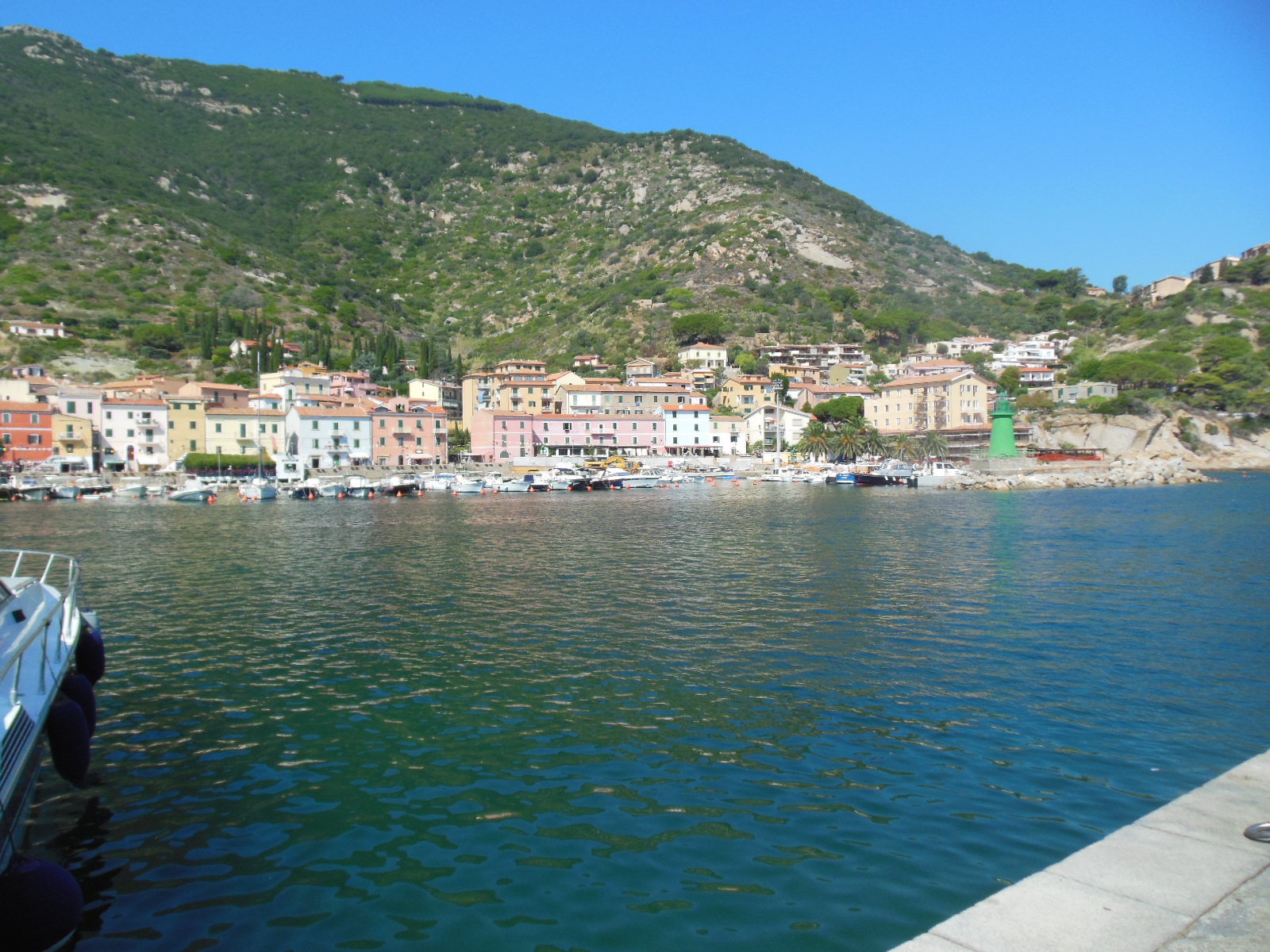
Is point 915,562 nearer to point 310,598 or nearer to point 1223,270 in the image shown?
point 310,598

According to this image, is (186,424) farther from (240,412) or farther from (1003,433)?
(1003,433)

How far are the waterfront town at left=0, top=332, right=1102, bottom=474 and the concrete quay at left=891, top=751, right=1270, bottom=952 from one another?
74.0m

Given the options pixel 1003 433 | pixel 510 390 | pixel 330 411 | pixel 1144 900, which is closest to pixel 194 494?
pixel 330 411

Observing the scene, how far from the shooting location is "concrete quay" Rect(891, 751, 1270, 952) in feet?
14.2

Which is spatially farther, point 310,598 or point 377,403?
point 377,403

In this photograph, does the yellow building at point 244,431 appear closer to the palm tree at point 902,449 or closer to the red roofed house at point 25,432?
the red roofed house at point 25,432

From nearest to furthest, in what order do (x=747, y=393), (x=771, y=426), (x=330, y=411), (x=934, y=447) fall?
(x=330, y=411) → (x=934, y=447) → (x=771, y=426) → (x=747, y=393)

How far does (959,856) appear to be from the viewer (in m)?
6.81

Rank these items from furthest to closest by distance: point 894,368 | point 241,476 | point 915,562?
point 894,368
point 241,476
point 915,562

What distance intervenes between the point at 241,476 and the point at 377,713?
7150cm

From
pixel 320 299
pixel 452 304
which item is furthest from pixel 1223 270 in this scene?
pixel 320 299

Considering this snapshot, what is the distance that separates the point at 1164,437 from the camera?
87.9m

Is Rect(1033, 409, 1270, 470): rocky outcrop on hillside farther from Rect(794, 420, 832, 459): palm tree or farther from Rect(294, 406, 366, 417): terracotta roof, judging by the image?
Rect(294, 406, 366, 417): terracotta roof

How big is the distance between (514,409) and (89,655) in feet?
282
